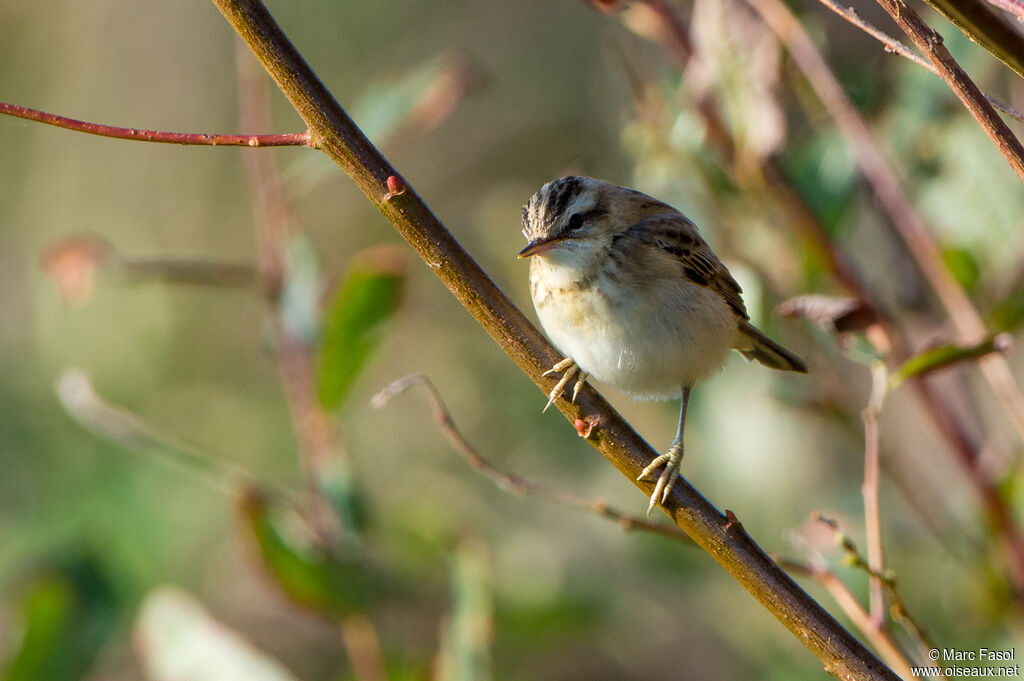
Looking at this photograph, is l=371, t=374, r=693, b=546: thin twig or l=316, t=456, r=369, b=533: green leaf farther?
l=316, t=456, r=369, b=533: green leaf

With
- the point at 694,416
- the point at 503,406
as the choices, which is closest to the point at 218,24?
the point at 503,406

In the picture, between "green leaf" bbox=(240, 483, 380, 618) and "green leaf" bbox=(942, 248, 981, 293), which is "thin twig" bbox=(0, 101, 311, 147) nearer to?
"green leaf" bbox=(240, 483, 380, 618)

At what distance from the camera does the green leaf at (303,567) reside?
7.94 feet

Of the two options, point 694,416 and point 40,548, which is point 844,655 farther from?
point 40,548

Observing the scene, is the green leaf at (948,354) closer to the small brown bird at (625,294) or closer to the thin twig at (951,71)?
the small brown bird at (625,294)

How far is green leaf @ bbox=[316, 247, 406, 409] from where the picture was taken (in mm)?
2348

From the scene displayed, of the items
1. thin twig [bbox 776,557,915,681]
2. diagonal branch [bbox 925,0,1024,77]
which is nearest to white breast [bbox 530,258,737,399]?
thin twig [bbox 776,557,915,681]

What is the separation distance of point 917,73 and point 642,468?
1752mm

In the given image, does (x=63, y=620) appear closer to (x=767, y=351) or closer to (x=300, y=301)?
(x=300, y=301)

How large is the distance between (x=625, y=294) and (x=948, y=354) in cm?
74

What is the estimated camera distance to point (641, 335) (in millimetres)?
2289

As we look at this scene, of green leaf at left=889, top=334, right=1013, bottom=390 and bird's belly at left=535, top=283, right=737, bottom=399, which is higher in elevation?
bird's belly at left=535, top=283, right=737, bottom=399

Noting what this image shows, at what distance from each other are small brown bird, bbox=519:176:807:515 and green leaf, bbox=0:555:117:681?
4.73 feet

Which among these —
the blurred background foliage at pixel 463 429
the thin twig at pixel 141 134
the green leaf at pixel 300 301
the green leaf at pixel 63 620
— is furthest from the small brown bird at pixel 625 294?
the green leaf at pixel 63 620
